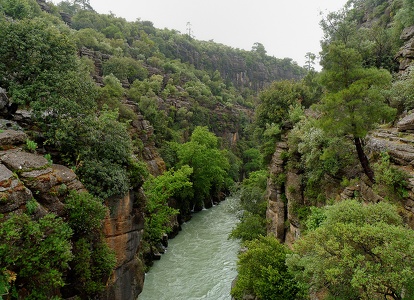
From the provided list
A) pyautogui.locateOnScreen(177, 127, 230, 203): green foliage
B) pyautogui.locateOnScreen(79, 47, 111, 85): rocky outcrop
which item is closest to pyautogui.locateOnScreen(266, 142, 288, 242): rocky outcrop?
pyautogui.locateOnScreen(177, 127, 230, 203): green foliage

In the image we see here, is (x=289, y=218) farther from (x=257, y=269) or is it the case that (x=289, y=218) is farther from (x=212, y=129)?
(x=212, y=129)

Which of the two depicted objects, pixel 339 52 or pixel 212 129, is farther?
pixel 212 129

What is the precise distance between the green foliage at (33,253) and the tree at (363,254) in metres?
8.64

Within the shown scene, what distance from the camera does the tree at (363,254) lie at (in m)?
7.33

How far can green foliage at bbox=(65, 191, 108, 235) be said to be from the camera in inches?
447

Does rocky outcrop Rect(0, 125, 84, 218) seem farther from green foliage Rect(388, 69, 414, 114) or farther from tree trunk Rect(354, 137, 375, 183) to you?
green foliage Rect(388, 69, 414, 114)

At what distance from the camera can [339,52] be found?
45.7 ft

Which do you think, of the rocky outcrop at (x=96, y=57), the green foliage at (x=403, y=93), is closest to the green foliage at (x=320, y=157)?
the green foliage at (x=403, y=93)

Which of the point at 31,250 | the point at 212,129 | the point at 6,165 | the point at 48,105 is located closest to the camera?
the point at 31,250

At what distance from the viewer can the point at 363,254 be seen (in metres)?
8.19

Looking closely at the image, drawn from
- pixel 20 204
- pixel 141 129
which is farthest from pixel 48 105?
pixel 141 129

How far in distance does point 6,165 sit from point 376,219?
13642mm

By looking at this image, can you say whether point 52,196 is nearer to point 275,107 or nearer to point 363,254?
point 363,254

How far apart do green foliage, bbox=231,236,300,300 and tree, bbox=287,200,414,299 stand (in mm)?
3300
